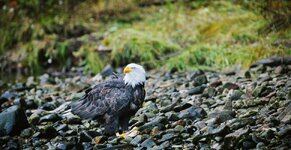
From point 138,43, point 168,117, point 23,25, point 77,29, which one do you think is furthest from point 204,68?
point 23,25

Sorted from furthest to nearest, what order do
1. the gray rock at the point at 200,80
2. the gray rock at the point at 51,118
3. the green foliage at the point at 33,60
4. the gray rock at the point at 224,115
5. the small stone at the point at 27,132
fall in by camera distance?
the green foliage at the point at 33,60, the gray rock at the point at 200,80, the gray rock at the point at 51,118, the small stone at the point at 27,132, the gray rock at the point at 224,115

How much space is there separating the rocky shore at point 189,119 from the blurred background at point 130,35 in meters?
0.96

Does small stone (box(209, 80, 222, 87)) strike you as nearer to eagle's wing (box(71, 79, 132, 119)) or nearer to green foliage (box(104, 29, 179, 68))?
eagle's wing (box(71, 79, 132, 119))

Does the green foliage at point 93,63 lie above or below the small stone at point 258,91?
above

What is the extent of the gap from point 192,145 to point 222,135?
0.27 metres

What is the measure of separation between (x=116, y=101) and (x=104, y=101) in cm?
19

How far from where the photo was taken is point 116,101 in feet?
18.6

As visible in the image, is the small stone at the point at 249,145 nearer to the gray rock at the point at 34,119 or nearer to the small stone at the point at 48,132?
the small stone at the point at 48,132

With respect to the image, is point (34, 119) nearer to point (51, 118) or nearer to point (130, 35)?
point (51, 118)

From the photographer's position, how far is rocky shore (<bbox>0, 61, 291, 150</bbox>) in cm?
476

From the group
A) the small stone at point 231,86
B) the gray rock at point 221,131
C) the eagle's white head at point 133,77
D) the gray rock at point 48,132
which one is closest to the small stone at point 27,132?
the gray rock at point 48,132

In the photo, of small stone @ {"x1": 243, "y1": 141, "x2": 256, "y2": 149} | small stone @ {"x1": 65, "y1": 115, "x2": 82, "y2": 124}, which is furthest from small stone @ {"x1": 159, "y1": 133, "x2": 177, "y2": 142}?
small stone @ {"x1": 65, "y1": 115, "x2": 82, "y2": 124}

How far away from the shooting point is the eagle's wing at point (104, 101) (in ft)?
18.6

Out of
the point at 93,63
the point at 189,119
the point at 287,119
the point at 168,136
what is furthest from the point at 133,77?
the point at 93,63
